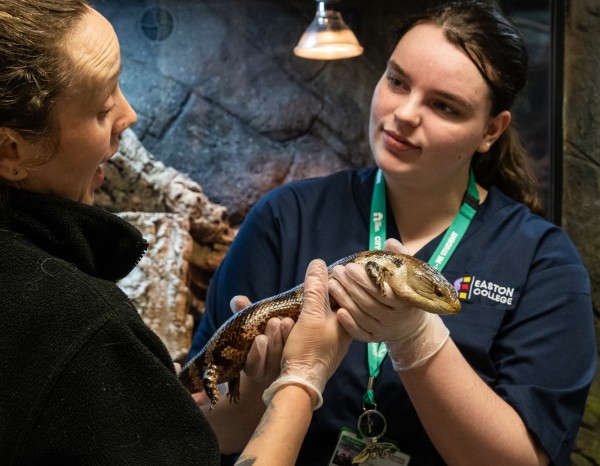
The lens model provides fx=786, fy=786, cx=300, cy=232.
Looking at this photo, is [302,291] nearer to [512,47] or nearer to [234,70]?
[512,47]

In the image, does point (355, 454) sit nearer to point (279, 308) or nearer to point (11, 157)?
point (279, 308)

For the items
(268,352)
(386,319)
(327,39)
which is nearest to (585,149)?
(327,39)

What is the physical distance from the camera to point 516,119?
2.96m

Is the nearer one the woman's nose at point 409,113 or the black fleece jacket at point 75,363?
the black fleece jacket at point 75,363

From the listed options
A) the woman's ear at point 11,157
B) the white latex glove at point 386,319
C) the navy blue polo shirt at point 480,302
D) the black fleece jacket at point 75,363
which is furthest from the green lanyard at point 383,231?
the woman's ear at point 11,157

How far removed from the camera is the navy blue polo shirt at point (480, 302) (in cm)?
194

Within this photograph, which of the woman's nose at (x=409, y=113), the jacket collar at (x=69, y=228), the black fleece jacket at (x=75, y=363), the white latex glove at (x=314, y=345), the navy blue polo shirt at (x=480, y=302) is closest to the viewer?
the black fleece jacket at (x=75, y=363)

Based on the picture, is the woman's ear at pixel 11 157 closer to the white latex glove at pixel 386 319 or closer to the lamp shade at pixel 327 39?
the white latex glove at pixel 386 319

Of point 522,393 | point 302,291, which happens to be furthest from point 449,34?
point 522,393

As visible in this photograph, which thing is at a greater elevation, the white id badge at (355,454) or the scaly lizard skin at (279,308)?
the scaly lizard skin at (279,308)

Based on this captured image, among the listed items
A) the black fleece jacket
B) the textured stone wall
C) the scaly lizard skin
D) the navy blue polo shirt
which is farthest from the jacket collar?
the textured stone wall

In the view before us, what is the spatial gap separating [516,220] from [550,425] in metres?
0.57

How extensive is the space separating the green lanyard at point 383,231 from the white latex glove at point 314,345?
253mm

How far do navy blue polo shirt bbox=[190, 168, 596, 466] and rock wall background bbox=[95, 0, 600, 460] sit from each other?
688 millimetres
